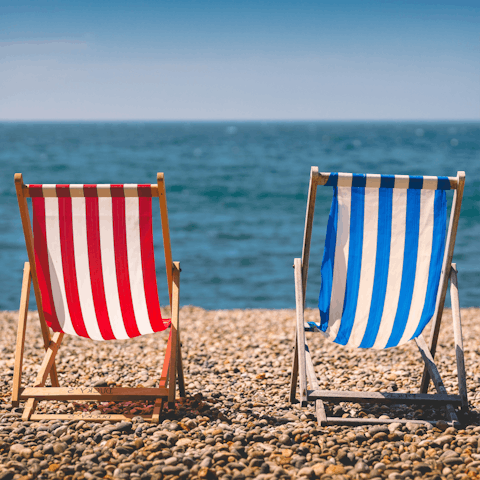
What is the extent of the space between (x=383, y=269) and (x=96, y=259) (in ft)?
5.75

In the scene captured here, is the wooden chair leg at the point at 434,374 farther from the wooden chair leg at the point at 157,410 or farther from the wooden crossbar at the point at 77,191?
the wooden crossbar at the point at 77,191

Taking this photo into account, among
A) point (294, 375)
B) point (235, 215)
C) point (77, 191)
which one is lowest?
point (235, 215)

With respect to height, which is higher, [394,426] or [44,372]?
[44,372]

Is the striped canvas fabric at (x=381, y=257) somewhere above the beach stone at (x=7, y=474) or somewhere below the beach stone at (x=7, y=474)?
above

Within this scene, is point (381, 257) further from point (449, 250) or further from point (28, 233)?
point (28, 233)

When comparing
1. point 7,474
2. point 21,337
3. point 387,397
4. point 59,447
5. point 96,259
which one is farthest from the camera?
point 96,259

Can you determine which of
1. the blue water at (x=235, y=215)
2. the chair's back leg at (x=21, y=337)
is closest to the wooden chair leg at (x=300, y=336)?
the chair's back leg at (x=21, y=337)

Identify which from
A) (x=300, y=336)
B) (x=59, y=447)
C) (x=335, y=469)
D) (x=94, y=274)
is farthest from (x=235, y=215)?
(x=335, y=469)

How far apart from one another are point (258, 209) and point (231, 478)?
1823cm

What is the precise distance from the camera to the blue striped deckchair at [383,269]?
9.30ft

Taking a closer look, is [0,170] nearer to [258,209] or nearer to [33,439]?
[258,209]

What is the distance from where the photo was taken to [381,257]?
3014mm

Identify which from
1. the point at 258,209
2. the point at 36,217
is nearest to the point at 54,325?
the point at 36,217

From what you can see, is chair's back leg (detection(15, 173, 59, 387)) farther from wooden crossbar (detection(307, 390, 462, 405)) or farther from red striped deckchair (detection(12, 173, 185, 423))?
wooden crossbar (detection(307, 390, 462, 405))
